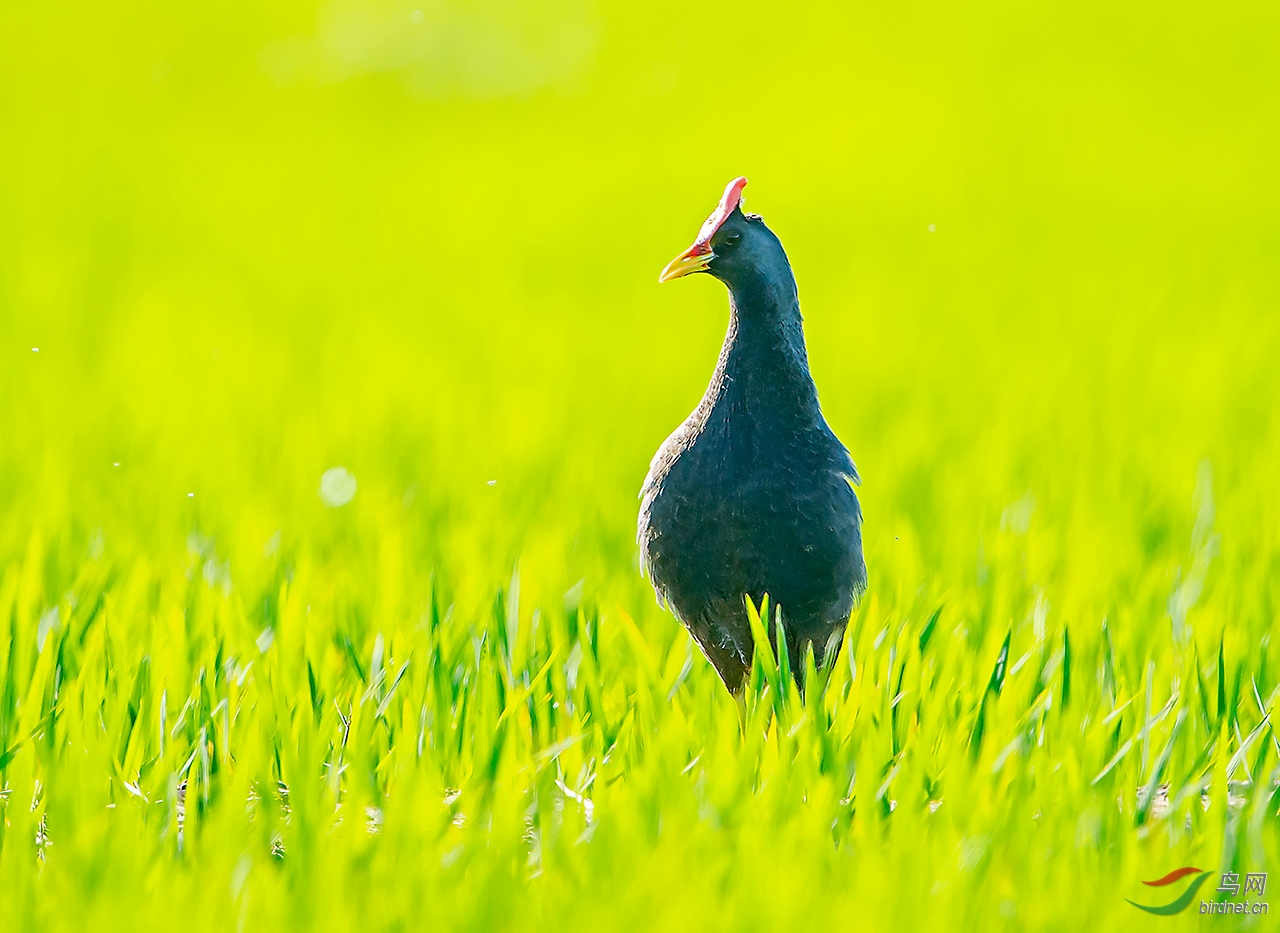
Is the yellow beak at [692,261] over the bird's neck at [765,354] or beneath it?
over

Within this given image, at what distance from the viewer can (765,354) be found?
3.03 metres

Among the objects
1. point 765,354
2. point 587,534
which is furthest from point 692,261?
point 587,534

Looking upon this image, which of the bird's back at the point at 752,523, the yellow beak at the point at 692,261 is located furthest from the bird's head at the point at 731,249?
the bird's back at the point at 752,523

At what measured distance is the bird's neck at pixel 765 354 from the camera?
3018 millimetres

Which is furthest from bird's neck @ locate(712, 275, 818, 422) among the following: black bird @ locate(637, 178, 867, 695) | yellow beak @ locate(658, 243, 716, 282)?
yellow beak @ locate(658, 243, 716, 282)

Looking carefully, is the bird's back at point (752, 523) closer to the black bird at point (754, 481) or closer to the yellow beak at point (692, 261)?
the black bird at point (754, 481)

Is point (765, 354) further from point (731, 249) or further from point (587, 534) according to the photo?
point (587, 534)

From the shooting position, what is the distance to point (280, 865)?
9.18 feet

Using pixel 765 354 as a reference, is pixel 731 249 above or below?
above

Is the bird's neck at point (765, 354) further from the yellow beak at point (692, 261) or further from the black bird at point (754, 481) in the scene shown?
the yellow beak at point (692, 261)

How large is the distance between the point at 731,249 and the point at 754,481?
50 cm

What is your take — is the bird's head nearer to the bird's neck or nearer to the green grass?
the bird's neck

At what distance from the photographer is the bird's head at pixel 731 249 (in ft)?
9.69

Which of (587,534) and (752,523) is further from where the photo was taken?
(587,534)
